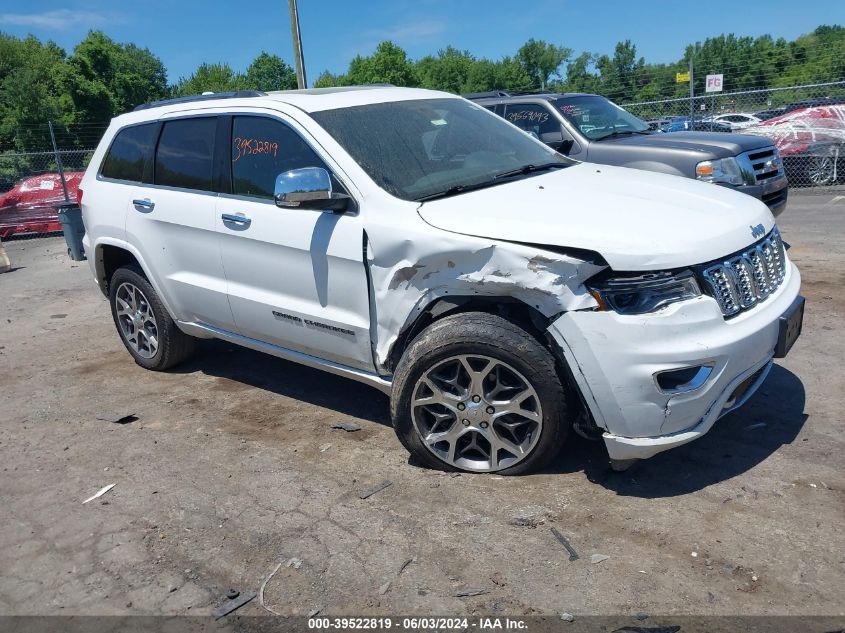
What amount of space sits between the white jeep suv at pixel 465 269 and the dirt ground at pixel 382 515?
1.19 feet

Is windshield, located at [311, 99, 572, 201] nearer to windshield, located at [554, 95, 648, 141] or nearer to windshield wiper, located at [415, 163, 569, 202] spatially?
windshield wiper, located at [415, 163, 569, 202]

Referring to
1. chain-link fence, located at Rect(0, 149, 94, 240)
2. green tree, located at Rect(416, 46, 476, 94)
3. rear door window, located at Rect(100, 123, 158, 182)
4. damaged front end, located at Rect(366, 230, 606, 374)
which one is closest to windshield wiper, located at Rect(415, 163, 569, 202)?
damaged front end, located at Rect(366, 230, 606, 374)

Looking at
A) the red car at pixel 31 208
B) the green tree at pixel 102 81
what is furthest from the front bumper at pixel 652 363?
the green tree at pixel 102 81

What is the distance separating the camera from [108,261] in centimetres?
572

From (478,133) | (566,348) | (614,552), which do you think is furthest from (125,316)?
(614,552)

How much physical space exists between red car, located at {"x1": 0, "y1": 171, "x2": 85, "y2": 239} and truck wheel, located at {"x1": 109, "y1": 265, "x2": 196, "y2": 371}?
33.6ft

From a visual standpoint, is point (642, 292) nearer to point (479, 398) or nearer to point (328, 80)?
point (479, 398)

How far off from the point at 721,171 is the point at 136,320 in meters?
5.80

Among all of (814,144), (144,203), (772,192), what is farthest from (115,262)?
(814,144)

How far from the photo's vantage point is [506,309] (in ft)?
11.5

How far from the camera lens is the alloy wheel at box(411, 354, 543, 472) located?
3451 millimetres

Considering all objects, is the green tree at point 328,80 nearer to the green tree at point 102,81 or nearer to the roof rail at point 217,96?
the green tree at point 102,81

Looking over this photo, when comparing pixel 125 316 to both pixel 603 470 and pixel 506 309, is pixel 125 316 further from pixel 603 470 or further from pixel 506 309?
pixel 603 470

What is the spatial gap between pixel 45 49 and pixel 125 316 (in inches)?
3324
